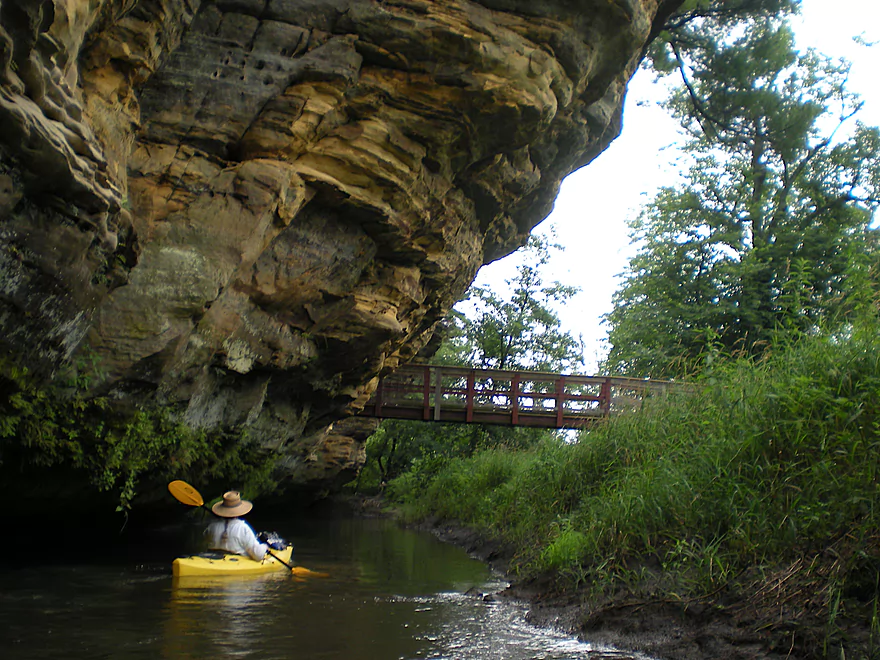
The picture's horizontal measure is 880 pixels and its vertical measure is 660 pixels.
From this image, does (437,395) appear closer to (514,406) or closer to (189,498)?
(514,406)

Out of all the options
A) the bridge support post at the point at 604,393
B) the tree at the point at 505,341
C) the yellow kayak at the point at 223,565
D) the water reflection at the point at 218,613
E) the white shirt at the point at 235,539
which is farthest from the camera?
the tree at the point at 505,341

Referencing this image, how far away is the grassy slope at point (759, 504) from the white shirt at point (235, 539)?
12.0ft

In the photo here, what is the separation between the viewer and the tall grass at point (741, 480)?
5094 millimetres

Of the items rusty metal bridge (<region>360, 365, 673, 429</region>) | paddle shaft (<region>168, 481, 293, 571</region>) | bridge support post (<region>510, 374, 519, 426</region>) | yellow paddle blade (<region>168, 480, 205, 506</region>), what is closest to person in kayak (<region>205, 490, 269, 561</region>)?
paddle shaft (<region>168, 481, 293, 571</region>)

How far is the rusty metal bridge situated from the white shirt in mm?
7216

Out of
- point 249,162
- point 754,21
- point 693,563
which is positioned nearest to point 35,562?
point 249,162

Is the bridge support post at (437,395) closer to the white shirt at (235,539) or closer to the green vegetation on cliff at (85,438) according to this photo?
the green vegetation on cliff at (85,438)

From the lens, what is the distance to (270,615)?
6.73 m

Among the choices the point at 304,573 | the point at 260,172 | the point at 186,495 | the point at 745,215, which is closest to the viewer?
the point at 260,172

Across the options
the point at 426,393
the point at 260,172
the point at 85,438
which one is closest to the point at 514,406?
the point at 426,393

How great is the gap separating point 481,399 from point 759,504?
471 inches

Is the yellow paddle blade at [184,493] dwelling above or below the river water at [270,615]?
above

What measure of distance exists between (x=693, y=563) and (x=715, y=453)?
1.03 meters

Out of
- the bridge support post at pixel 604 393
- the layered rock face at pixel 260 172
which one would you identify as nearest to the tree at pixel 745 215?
the bridge support post at pixel 604 393
